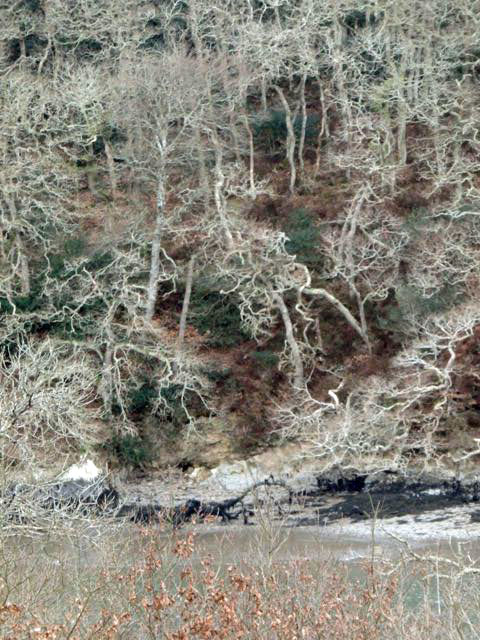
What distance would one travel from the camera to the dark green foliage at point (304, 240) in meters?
31.4

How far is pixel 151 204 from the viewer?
114ft

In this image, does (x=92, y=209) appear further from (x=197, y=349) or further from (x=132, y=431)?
(x=132, y=431)

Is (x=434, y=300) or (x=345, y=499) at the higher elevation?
(x=434, y=300)

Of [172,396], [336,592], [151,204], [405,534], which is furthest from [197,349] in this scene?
[336,592]

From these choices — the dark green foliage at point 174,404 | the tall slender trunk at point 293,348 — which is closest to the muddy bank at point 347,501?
the dark green foliage at point 174,404

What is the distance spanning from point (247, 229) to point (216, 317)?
3.57 metres

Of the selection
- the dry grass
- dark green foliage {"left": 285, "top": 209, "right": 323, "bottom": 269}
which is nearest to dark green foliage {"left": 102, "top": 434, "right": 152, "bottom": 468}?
dark green foliage {"left": 285, "top": 209, "right": 323, "bottom": 269}

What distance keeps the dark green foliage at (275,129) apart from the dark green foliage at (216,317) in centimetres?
906

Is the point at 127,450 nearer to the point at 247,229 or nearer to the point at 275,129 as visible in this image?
the point at 247,229

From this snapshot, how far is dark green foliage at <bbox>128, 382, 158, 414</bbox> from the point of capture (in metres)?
28.6

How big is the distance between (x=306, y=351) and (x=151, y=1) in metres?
18.9

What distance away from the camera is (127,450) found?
1078 inches

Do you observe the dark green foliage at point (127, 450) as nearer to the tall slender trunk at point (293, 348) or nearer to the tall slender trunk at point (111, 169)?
the tall slender trunk at point (293, 348)

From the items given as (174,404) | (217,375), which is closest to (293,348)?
(217,375)
